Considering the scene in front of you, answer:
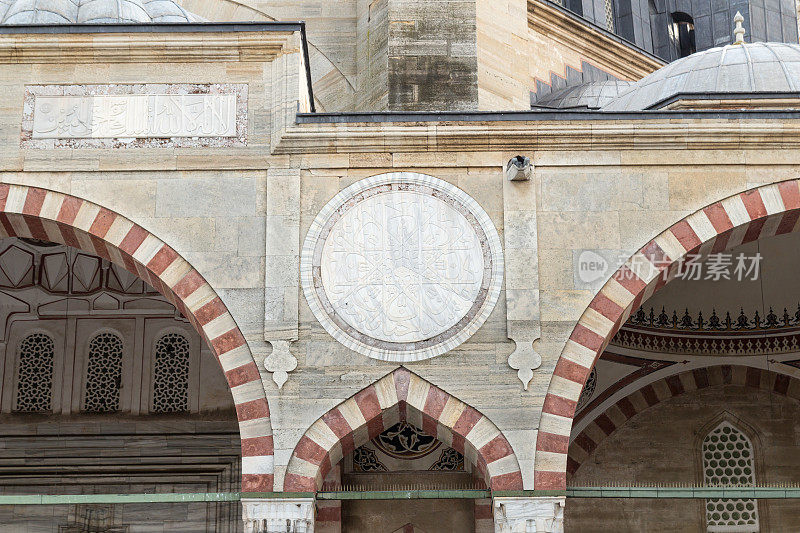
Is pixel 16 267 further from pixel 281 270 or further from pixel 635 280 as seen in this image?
pixel 635 280

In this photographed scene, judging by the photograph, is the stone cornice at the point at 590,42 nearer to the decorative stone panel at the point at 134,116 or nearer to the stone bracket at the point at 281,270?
the decorative stone panel at the point at 134,116

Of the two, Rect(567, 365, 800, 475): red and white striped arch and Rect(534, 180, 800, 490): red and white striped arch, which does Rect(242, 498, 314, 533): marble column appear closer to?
Rect(534, 180, 800, 490): red and white striped arch

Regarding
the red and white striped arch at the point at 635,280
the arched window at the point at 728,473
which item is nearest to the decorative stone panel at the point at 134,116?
the red and white striped arch at the point at 635,280

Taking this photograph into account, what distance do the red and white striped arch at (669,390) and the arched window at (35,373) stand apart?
4.87 meters

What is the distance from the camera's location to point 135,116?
10.4 metres

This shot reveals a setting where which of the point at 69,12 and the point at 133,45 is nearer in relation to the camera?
the point at 133,45

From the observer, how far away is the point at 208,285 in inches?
395

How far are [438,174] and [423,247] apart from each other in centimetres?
57

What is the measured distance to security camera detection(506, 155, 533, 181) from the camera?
1011 cm

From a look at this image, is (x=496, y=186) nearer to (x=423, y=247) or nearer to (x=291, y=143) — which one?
(x=423, y=247)

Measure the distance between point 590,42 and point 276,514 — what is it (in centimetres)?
781

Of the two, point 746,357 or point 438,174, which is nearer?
point 438,174

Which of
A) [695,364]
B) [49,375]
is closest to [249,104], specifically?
[49,375]

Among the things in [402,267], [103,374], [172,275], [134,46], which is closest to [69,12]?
[134,46]
